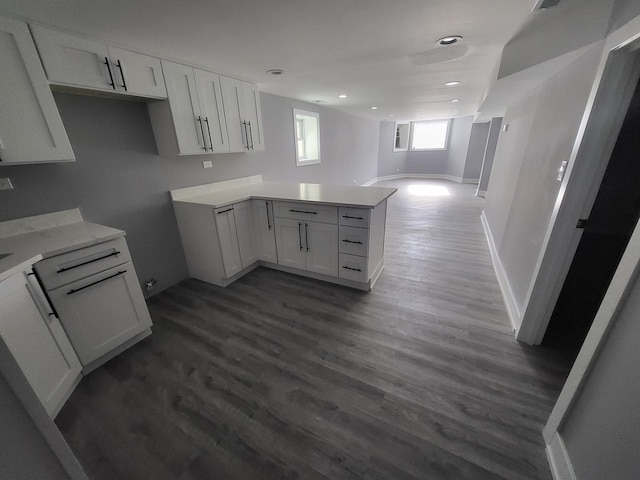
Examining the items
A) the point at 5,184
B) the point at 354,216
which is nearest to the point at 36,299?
the point at 5,184

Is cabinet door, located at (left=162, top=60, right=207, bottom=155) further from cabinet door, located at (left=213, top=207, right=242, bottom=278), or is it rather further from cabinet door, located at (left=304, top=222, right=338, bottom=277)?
cabinet door, located at (left=304, top=222, right=338, bottom=277)

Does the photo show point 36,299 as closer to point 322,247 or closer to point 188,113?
point 188,113

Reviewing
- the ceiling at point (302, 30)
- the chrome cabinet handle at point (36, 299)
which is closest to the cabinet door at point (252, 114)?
the ceiling at point (302, 30)

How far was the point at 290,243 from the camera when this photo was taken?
2812 mm

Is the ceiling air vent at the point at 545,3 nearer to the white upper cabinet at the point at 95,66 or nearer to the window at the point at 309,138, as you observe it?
the white upper cabinet at the point at 95,66

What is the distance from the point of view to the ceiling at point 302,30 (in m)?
1.38

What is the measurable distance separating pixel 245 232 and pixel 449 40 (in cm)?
251

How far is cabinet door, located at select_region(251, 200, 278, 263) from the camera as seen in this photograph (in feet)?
9.18

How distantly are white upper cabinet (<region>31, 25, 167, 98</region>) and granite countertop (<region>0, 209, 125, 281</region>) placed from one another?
3.13 ft

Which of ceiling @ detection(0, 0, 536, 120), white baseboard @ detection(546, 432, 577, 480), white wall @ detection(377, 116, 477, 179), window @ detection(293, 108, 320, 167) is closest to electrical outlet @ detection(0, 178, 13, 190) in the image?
ceiling @ detection(0, 0, 536, 120)

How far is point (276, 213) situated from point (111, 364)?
184 cm

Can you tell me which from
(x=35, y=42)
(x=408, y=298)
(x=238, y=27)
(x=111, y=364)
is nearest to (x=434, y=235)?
(x=408, y=298)

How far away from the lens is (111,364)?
1820 mm

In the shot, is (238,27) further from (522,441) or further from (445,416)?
(522,441)
